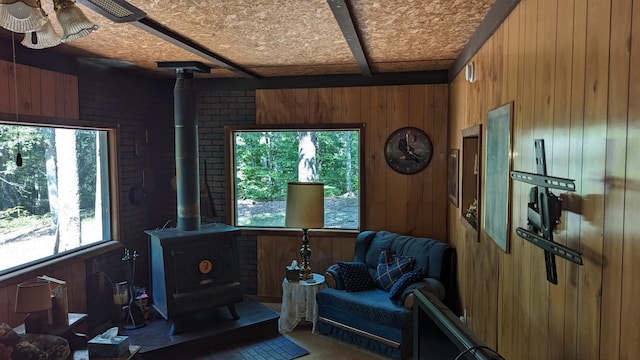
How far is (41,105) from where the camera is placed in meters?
3.39

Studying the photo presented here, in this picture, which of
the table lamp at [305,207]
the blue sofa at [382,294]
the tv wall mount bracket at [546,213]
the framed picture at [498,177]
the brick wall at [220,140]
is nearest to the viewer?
the tv wall mount bracket at [546,213]

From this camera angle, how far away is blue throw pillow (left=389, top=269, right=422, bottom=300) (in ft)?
11.9

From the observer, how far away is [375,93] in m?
4.64

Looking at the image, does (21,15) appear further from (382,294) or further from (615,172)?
(382,294)

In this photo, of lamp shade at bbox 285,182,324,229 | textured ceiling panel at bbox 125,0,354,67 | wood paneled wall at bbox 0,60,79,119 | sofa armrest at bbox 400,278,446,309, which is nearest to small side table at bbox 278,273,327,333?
lamp shade at bbox 285,182,324,229

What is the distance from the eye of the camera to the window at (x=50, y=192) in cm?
322

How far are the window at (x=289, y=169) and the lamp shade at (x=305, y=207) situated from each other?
26.3 inches

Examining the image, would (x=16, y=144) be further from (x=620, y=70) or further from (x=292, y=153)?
(x=620, y=70)

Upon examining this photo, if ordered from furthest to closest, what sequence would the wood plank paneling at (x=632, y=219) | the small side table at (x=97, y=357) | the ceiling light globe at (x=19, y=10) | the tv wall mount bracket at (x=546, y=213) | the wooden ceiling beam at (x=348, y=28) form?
the small side table at (x=97, y=357)
the wooden ceiling beam at (x=348, y=28)
the ceiling light globe at (x=19, y=10)
the tv wall mount bracket at (x=546, y=213)
the wood plank paneling at (x=632, y=219)

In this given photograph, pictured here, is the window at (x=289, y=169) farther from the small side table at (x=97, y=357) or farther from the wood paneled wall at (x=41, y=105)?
the small side table at (x=97, y=357)

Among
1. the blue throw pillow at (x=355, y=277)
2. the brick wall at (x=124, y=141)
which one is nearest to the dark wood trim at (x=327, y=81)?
the brick wall at (x=124, y=141)


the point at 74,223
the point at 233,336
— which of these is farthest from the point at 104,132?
the point at 233,336

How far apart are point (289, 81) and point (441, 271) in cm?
256

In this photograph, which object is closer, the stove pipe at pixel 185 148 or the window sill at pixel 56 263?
the window sill at pixel 56 263
